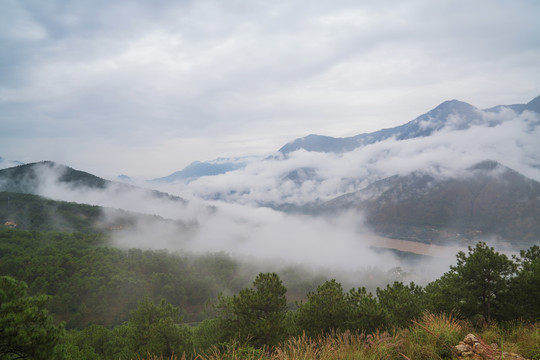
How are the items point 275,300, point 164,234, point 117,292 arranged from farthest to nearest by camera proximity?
1. point 164,234
2. point 117,292
3. point 275,300

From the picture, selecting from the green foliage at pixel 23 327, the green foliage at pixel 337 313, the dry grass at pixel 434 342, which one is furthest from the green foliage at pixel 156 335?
the dry grass at pixel 434 342

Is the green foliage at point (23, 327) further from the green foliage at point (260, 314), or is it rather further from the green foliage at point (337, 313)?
the green foliage at point (337, 313)

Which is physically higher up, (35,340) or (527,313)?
(35,340)

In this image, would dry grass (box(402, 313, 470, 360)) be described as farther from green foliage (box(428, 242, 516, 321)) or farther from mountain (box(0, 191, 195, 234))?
mountain (box(0, 191, 195, 234))

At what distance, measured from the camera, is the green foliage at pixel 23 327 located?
31.4 ft

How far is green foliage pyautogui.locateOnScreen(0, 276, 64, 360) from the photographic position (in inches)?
377

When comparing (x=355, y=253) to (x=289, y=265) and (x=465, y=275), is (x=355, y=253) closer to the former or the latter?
(x=289, y=265)

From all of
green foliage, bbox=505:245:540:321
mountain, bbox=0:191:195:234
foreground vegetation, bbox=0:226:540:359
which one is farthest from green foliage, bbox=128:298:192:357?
mountain, bbox=0:191:195:234

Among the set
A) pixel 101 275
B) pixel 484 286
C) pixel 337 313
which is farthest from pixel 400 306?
pixel 101 275

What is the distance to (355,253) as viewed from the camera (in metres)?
197

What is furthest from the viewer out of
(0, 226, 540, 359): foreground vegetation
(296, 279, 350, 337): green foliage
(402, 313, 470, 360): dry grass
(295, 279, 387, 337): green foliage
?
(296, 279, 350, 337): green foliage

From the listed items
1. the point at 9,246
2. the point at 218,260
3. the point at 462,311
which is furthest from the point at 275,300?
the point at 9,246

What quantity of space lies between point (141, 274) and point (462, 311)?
273 ft

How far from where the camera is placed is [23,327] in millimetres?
10125
